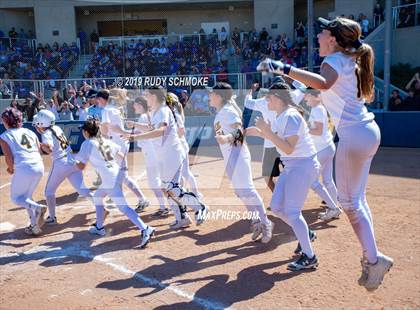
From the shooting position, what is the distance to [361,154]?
3273mm

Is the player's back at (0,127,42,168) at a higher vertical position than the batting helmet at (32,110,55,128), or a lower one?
lower

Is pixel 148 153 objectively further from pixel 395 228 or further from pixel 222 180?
pixel 395 228

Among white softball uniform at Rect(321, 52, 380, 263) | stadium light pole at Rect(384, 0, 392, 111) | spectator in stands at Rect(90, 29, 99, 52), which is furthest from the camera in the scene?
spectator in stands at Rect(90, 29, 99, 52)

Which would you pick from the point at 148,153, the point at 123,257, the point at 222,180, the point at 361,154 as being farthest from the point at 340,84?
the point at 222,180

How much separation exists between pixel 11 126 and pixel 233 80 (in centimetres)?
1166

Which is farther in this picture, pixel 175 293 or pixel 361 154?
pixel 175 293

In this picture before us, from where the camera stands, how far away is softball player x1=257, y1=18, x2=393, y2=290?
10.3ft

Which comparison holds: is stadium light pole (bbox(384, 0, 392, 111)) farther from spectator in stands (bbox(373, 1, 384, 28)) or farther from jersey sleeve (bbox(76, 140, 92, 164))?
jersey sleeve (bbox(76, 140, 92, 164))

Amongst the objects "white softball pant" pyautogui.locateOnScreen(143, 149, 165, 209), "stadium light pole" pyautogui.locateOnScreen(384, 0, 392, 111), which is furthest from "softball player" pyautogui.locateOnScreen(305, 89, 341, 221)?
"stadium light pole" pyautogui.locateOnScreen(384, 0, 392, 111)

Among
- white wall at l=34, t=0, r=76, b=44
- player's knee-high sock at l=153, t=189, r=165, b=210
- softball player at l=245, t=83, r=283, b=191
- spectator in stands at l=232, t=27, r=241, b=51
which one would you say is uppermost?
white wall at l=34, t=0, r=76, b=44

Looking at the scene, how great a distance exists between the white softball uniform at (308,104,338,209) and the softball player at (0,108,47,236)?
419 centimetres

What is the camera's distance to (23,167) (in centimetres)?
669

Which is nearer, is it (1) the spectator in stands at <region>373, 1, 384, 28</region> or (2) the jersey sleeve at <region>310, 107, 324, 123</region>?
(2) the jersey sleeve at <region>310, 107, 324, 123</region>

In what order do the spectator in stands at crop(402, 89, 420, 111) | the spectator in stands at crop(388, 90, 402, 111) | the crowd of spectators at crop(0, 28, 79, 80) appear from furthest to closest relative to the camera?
the crowd of spectators at crop(0, 28, 79, 80), the spectator in stands at crop(388, 90, 402, 111), the spectator in stands at crop(402, 89, 420, 111)
